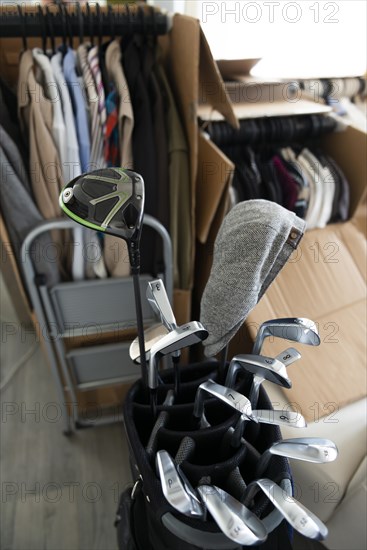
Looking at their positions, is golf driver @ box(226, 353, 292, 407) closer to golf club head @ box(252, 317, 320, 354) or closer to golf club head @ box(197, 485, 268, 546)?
golf club head @ box(252, 317, 320, 354)

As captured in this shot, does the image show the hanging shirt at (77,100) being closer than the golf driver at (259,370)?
No

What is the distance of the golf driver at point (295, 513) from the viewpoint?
433mm

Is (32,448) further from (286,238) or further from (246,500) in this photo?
(286,238)

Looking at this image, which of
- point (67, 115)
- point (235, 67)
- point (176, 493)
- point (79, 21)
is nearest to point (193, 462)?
point (176, 493)

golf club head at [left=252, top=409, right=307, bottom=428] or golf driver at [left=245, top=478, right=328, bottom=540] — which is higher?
golf club head at [left=252, top=409, right=307, bottom=428]

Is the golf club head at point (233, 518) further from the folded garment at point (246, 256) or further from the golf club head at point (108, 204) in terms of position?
the golf club head at point (108, 204)

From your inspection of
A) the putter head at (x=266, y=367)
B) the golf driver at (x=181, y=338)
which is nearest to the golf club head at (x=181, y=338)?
the golf driver at (x=181, y=338)

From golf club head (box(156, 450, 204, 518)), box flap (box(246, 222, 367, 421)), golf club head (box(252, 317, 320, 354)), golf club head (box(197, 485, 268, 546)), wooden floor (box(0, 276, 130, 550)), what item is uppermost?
golf club head (box(252, 317, 320, 354))

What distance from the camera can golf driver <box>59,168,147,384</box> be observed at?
495 millimetres

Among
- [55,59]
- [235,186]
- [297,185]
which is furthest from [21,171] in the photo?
[297,185]

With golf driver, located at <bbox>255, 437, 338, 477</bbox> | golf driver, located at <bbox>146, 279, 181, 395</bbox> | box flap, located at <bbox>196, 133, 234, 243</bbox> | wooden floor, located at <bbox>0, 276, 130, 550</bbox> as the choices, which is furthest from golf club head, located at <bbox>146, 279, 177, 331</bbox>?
wooden floor, located at <bbox>0, 276, 130, 550</bbox>

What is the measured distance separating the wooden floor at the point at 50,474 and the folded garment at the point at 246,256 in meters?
0.87

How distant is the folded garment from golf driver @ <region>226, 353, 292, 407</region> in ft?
0.18

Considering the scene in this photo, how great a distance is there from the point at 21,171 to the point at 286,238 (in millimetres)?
653
